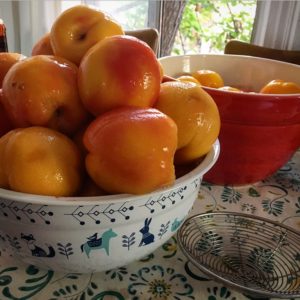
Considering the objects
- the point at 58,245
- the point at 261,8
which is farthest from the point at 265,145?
the point at 261,8

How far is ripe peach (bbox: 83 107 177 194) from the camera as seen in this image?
305 millimetres

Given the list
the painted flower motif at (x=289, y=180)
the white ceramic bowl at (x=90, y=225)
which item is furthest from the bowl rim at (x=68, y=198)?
the painted flower motif at (x=289, y=180)

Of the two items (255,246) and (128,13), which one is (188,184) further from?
(128,13)

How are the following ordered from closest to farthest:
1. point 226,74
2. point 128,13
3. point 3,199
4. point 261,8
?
point 3,199 < point 226,74 < point 261,8 < point 128,13

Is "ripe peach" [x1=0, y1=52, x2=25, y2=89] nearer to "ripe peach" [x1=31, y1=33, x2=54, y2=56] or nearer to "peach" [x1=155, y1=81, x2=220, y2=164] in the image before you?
"ripe peach" [x1=31, y1=33, x2=54, y2=56]

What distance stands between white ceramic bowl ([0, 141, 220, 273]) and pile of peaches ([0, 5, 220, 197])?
0.05ft

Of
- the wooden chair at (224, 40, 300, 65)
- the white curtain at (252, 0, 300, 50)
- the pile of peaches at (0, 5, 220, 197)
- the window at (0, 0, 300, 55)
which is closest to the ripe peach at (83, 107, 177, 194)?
the pile of peaches at (0, 5, 220, 197)

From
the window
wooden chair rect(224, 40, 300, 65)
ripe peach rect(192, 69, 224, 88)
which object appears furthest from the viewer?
the window

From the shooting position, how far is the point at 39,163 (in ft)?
1.03

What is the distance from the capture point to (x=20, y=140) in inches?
12.6

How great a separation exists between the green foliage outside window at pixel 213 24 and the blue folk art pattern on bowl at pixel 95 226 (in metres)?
1.49

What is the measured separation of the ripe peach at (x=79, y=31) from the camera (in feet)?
1.29

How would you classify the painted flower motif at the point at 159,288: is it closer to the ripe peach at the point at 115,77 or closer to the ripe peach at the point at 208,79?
the ripe peach at the point at 115,77

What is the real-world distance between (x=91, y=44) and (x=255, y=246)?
0.31 m
